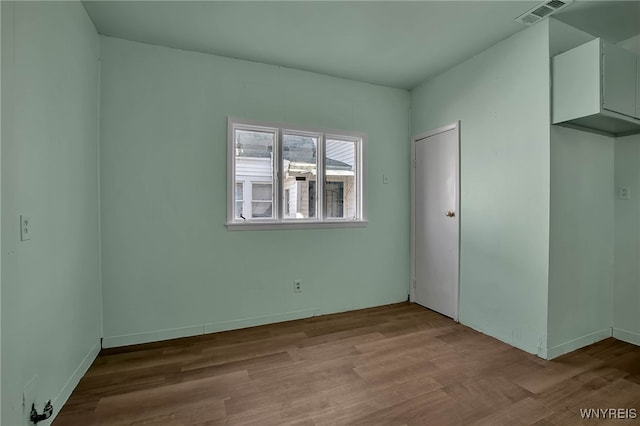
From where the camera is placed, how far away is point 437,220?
11.1 ft

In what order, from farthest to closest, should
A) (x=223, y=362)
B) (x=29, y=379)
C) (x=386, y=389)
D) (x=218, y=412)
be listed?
1. (x=223, y=362)
2. (x=386, y=389)
3. (x=218, y=412)
4. (x=29, y=379)

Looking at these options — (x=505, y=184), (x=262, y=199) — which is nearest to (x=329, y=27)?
(x=262, y=199)

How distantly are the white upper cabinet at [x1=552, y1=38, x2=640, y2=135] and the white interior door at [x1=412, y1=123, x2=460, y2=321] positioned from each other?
95cm

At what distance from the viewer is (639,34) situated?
2541mm

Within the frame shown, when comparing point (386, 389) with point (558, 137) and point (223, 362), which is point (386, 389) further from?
point (558, 137)

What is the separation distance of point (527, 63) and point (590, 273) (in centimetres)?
196

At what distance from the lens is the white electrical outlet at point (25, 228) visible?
140 cm

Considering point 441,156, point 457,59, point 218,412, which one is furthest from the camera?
point 441,156

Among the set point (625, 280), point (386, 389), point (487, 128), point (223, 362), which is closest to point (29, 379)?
point (223, 362)

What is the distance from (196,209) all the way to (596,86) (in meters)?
3.41

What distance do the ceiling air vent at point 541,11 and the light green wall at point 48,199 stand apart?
3.22m

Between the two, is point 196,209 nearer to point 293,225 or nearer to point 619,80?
point 293,225

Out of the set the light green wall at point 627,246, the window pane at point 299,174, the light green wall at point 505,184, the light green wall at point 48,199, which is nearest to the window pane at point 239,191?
the window pane at point 299,174

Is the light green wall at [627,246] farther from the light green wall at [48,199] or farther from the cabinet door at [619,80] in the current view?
the light green wall at [48,199]
